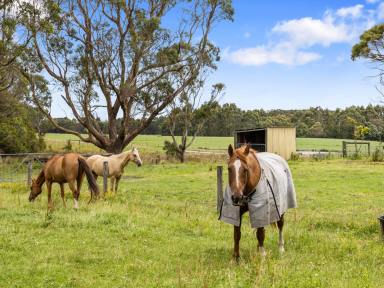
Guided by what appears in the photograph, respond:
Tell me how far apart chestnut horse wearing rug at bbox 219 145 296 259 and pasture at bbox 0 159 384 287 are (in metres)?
0.52

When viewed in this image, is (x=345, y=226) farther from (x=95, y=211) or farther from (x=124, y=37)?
(x=124, y=37)

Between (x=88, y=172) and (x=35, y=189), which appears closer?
(x=88, y=172)

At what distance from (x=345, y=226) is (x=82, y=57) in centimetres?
2697

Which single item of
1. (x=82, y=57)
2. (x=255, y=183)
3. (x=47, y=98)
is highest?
(x=82, y=57)

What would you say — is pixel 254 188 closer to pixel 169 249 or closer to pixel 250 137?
Answer: pixel 169 249

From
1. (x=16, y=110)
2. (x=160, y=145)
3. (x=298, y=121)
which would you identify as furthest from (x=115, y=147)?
(x=298, y=121)

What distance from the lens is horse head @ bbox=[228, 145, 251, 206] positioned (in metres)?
5.57

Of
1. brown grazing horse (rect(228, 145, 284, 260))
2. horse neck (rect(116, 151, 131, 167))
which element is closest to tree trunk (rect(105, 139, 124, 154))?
horse neck (rect(116, 151, 131, 167))

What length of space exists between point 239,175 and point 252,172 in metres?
0.42

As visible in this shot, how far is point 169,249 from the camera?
7039 millimetres

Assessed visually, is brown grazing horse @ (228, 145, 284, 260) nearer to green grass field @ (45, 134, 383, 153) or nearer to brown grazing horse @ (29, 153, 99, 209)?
brown grazing horse @ (29, 153, 99, 209)

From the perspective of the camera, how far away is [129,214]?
987 centimetres

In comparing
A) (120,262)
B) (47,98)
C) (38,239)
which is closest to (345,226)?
(120,262)

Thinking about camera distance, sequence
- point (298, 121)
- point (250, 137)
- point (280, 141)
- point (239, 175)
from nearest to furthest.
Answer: point (239, 175) → point (280, 141) → point (250, 137) → point (298, 121)
